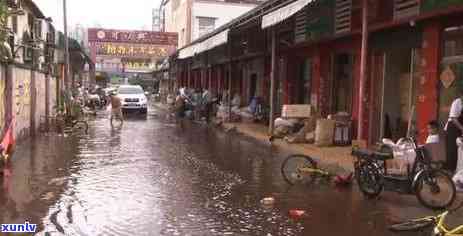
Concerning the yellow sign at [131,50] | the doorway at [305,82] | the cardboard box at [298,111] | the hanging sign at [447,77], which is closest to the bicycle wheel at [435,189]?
the hanging sign at [447,77]

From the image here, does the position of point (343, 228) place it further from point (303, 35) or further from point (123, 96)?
point (123, 96)

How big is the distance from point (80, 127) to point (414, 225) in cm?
1871

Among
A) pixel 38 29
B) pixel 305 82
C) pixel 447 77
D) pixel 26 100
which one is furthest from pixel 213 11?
pixel 447 77

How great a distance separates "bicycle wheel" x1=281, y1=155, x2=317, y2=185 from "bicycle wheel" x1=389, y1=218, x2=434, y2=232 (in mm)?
3876

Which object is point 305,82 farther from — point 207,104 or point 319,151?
point 207,104

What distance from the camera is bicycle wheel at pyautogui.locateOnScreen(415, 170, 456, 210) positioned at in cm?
937

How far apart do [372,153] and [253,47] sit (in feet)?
53.5

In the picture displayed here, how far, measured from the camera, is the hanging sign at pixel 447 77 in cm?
1312

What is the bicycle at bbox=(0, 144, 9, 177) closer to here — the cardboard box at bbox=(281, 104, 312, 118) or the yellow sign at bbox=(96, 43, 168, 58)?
the cardboard box at bbox=(281, 104, 312, 118)

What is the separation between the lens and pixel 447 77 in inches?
521

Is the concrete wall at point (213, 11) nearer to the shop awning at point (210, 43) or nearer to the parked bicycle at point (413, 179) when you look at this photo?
the shop awning at point (210, 43)

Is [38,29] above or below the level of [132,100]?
above

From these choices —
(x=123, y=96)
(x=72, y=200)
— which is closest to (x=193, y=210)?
(x=72, y=200)

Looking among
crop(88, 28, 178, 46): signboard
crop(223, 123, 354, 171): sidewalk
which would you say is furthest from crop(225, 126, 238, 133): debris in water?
crop(88, 28, 178, 46): signboard
